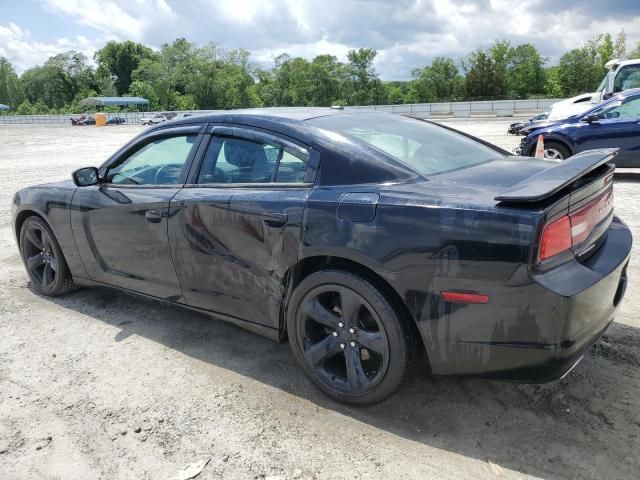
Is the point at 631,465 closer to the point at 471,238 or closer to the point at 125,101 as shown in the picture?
the point at 471,238

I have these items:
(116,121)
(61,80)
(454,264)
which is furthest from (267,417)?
(61,80)

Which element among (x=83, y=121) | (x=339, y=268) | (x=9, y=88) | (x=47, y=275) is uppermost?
(x=9, y=88)

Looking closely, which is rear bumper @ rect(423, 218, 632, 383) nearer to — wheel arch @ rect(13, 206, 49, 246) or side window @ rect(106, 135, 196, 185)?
side window @ rect(106, 135, 196, 185)

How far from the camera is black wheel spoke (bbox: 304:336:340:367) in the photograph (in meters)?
2.87

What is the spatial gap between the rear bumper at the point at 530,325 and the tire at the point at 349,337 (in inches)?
7.5

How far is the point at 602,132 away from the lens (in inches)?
368

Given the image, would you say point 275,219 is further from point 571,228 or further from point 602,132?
point 602,132

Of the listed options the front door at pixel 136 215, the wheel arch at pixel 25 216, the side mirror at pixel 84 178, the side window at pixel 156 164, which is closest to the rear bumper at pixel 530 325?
the front door at pixel 136 215

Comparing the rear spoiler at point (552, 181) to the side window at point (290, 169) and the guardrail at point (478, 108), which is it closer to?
the side window at point (290, 169)

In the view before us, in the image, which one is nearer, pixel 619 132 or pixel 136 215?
pixel 136 215

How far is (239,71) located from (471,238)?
100066 millimetres

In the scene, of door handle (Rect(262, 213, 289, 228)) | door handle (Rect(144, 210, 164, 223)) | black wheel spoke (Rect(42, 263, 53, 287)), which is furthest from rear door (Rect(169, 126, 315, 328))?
black wheel spoke (Rect(42, 263, 53, 287))

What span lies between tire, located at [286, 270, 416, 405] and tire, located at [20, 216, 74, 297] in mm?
2468

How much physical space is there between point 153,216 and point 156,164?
0.48m
